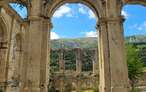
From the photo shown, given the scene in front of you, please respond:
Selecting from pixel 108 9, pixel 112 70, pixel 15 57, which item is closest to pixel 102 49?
pixel 112 70

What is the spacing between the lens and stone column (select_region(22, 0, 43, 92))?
351 inches

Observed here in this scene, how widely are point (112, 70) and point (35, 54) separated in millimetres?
3255

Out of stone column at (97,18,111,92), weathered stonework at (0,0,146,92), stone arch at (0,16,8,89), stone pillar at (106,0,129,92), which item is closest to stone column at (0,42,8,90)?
stone arch at (0,16,8,89)

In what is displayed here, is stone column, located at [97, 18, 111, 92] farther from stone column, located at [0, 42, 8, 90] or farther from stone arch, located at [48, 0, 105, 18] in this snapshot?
stone column, located at [0, 42, 8, 90]

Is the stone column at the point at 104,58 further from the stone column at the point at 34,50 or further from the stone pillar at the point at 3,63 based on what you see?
the stone pillar at the point at 3,63

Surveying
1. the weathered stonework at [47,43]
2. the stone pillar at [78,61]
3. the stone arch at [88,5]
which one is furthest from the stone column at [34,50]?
the stone pillar at [78,61]

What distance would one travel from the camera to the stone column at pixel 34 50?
8922 mm

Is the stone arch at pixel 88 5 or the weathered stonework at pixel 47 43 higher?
the stone arch at pixel 88 5

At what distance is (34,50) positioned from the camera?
30.3 feet

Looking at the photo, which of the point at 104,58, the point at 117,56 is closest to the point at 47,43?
the point at 104,58

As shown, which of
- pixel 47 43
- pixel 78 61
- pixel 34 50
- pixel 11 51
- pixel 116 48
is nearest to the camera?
pixel 34 50

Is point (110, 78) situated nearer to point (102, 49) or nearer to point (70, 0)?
point (102, 49)

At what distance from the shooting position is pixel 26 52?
952cm

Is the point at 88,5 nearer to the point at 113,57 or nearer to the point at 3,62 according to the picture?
the point at 113,57
